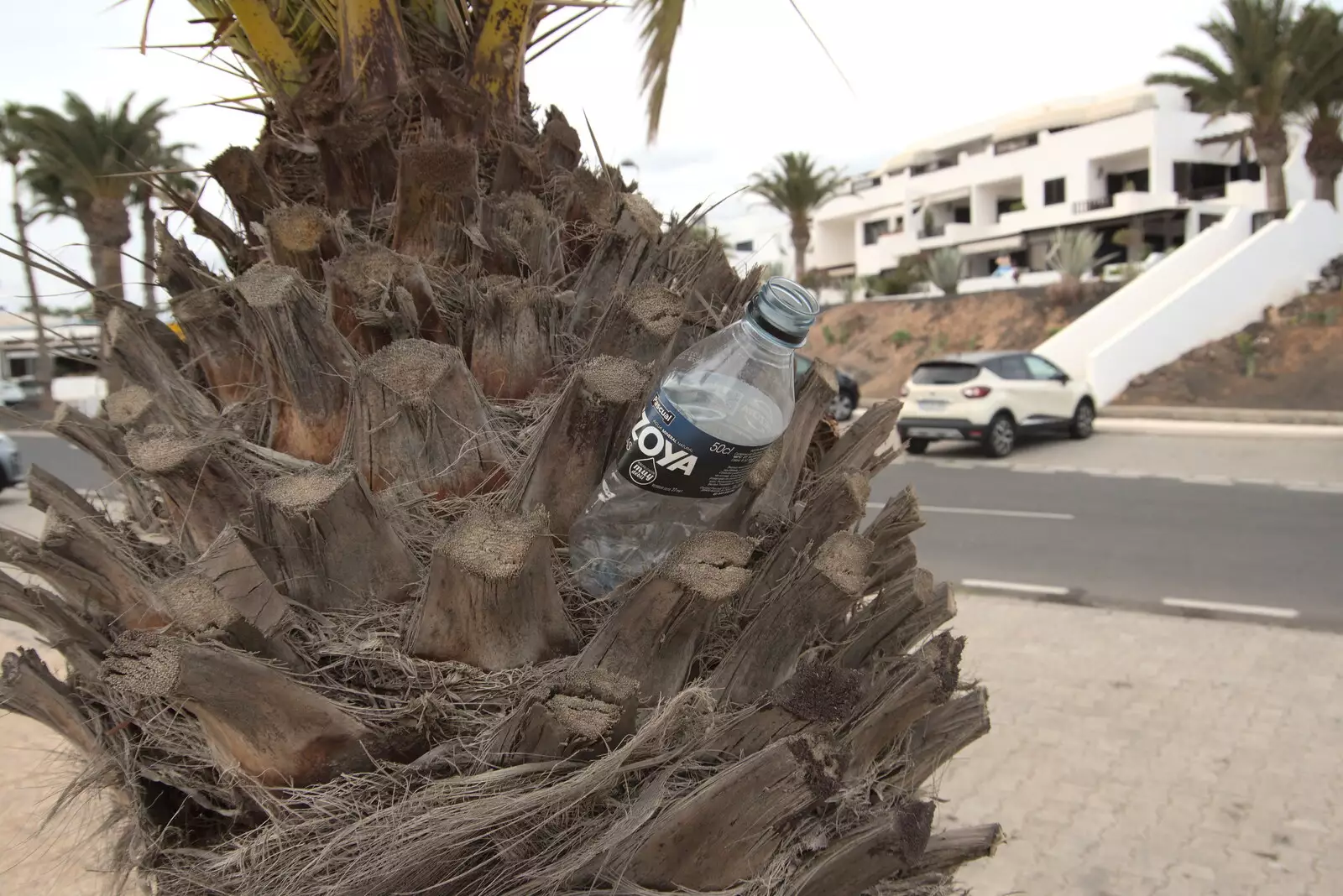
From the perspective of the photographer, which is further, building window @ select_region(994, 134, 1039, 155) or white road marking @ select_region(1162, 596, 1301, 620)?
building window @ select_region(994, 134, 1039, 155)

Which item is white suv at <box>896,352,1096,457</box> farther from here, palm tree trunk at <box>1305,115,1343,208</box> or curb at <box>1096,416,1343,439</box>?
palm tree trunk at <box>1305,115,1343,208</box>

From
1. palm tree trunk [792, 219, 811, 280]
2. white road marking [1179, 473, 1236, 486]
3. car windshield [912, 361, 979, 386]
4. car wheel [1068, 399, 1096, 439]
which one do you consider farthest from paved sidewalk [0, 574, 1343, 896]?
palm tree trunk [792, 219, 811, 280]

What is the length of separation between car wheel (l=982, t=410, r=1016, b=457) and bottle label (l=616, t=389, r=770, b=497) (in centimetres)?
1396

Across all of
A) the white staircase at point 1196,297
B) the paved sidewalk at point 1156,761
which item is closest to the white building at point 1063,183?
the white staircase at point 1196,297

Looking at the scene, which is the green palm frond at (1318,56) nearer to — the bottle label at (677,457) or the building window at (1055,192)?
the building window at (1055,192)

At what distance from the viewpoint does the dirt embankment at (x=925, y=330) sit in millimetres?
25000

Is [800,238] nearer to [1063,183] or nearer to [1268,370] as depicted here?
[1063,183]

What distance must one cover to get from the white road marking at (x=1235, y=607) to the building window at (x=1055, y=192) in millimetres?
35444

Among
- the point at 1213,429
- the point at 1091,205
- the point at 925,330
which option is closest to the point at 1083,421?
the point at 1213,429

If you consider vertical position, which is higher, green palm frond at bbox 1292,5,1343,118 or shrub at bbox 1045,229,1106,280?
green palm frond at bbox 1292,5,1343,118

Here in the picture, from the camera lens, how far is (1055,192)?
39531 mm

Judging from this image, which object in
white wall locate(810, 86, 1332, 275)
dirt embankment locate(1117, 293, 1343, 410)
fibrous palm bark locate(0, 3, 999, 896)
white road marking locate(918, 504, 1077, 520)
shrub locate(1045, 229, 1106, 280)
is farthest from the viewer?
white wall locate(810, 86, 1332, 275)

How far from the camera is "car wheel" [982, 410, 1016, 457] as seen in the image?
14.9 metres

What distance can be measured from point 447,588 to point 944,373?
14.7m
